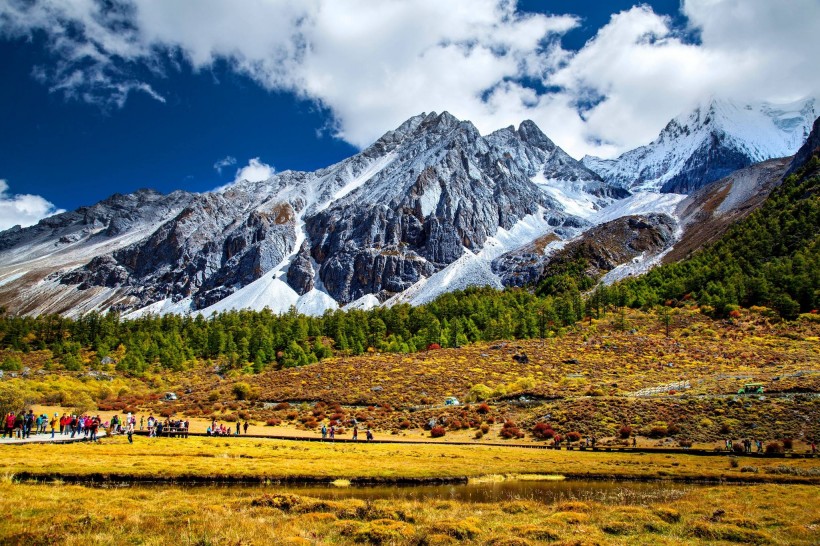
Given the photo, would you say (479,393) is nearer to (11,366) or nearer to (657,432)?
(657,432)

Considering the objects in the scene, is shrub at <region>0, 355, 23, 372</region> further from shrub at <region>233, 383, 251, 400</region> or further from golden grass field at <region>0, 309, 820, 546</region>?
shrub at <region>233, 383, 251, 400</region>

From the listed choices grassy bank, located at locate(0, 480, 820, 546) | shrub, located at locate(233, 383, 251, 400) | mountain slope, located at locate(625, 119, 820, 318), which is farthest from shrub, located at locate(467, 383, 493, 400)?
mountain slope, located at locate(625, 119, 820, 318)

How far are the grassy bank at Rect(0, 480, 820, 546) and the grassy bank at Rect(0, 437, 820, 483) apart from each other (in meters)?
A: 4.93

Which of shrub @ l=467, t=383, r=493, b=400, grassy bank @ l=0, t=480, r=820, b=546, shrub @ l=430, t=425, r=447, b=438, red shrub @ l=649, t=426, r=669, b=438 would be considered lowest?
shrub @ l=430, t=425, r=447, b=438

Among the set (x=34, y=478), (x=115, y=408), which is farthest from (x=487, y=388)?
(x=34, y=478)

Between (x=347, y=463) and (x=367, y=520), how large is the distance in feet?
52.5

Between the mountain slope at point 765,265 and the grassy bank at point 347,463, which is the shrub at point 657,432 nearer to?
the grassy bank at point 347,463

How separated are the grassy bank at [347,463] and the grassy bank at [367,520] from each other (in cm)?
493

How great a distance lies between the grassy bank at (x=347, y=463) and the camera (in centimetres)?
3041

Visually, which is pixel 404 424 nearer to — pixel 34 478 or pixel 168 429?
pixel 168 429

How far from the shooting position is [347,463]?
119 ft

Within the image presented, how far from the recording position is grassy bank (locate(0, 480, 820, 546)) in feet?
57.2

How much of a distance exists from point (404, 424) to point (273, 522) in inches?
1729

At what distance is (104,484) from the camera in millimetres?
27562
